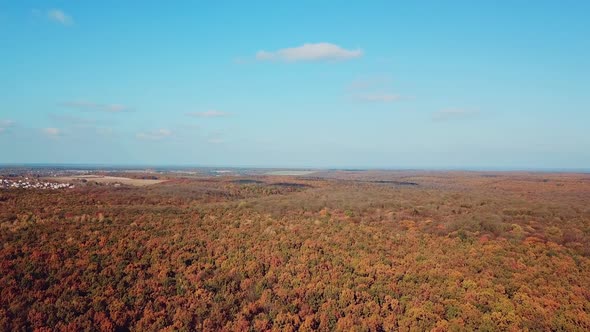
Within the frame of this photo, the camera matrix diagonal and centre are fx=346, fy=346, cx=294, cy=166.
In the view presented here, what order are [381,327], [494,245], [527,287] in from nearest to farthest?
[381,327] → [527,287] → [494,245]

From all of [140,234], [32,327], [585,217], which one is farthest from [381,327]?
[585,217]

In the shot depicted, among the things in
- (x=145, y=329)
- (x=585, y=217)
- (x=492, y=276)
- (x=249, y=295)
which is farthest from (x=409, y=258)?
(x=585, y=217)

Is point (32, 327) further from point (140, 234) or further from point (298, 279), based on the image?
point (298, 279)

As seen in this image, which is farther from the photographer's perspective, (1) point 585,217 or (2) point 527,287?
(1) point 585,217

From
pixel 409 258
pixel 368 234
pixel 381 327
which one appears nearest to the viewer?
pixel 381 327

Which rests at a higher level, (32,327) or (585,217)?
(585,217)

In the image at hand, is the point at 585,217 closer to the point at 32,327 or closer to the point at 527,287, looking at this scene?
the point at 527,287
